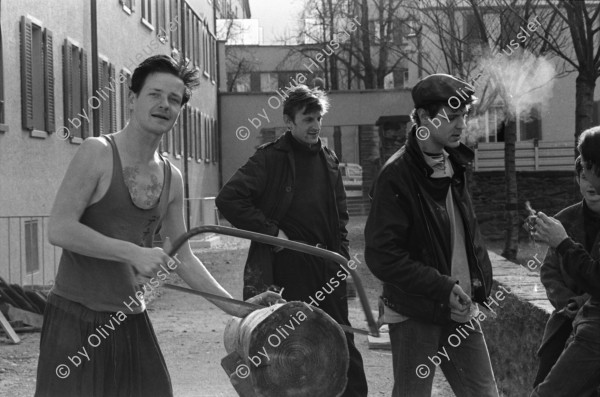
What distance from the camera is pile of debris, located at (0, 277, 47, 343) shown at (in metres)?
11.4

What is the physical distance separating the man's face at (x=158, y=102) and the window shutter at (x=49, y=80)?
1259cm

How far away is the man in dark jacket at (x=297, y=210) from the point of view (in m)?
5.96

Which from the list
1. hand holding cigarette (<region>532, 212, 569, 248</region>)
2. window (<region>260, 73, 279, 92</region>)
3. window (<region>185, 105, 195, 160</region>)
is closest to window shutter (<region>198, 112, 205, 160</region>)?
window (<region>185, 105, 195, 160</region>)

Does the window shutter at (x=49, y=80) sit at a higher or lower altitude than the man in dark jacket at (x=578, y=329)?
higher

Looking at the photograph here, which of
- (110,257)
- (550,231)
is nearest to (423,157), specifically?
(550,231)

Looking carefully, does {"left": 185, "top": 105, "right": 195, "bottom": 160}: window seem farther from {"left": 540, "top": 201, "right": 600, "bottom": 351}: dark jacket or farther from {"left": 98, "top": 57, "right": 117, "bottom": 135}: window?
{"left": 540, "top": 201, "right": 600, "bottom": 351}: dark jacket

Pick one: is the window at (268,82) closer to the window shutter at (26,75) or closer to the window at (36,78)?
the window at (36,78)

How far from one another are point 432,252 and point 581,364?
710mm

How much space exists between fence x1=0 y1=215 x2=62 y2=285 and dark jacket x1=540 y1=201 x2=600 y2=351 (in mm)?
9392

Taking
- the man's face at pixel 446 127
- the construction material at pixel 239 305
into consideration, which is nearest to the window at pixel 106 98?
the man's face at pixel 446 127

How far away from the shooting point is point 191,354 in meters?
9.66

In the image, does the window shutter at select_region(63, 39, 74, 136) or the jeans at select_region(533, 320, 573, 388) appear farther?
→ the window shutter at select_region(63, 39, 74, 136)

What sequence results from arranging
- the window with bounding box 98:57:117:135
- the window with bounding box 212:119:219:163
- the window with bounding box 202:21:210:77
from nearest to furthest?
the window with bounding box 98:57:117:135
the window with bounding box 202:21:210:77
the window with bounding box 212:119:219:163

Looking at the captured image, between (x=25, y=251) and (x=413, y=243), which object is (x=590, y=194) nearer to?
(x=413, y=243)
